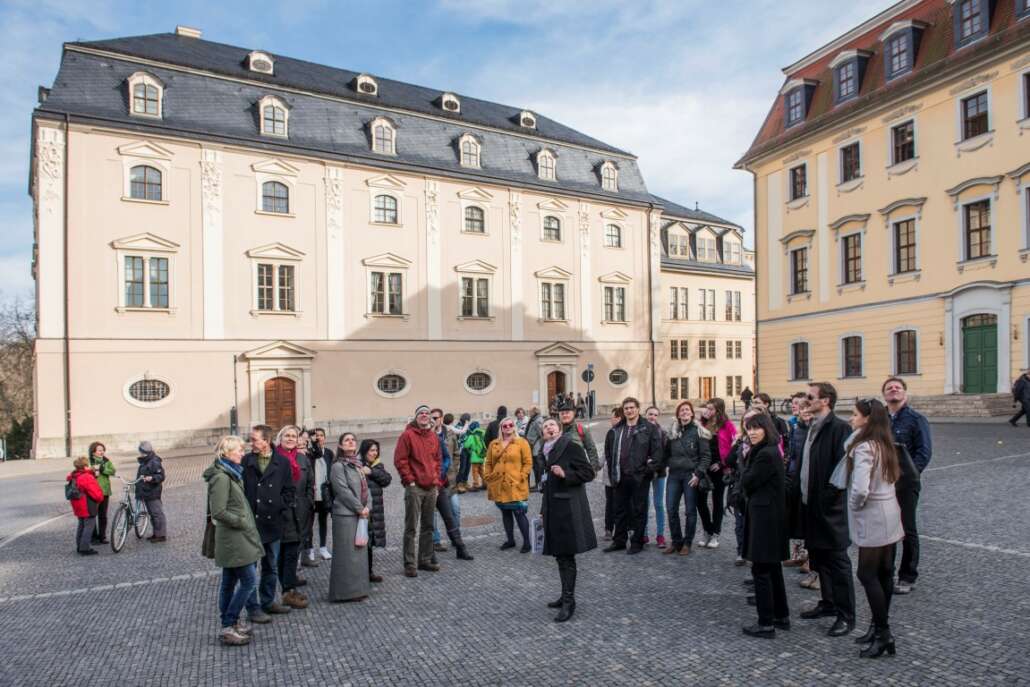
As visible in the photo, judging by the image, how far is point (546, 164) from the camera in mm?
36875

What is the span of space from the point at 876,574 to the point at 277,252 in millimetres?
27456

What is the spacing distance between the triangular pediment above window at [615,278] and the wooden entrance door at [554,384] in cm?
561

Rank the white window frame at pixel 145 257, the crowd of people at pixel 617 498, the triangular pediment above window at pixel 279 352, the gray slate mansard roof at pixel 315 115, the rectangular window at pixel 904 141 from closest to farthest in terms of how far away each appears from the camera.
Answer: the crowd of people at pixel 617 498
the rectangular window at pixel 904 141
the white window frame at pixel 145 257
the gray slate mansard roof at pixel 315 115
the triangular pediment above window at pixel 279 352

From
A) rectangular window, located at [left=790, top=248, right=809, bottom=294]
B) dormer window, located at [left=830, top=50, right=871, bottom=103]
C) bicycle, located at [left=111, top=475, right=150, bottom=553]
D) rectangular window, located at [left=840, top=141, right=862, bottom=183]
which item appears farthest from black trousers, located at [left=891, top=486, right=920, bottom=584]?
dormer window, located at [left=830, top=50, right=871, bottom=103]

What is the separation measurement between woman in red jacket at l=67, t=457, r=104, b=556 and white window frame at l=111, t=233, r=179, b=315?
1847 cm

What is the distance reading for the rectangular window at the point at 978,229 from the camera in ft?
78.5

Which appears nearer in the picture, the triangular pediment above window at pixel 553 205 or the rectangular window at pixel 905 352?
the rectangular window at pixel 905 352

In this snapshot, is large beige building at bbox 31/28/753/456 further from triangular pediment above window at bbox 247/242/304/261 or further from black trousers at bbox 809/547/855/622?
black trousers at bbox 809/547/855/622

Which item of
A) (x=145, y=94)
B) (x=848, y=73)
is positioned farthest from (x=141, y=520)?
(x=848, y=73)

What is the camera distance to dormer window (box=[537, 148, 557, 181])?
3662cm

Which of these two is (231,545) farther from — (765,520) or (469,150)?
(469,150)

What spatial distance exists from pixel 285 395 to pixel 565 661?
25.8m

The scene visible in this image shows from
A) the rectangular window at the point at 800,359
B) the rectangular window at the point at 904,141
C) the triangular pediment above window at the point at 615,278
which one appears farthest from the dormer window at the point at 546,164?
the rectangular window at the point at 904,141

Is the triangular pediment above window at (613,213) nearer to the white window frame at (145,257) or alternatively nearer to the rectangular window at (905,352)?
the rectangular window at (905,352)
